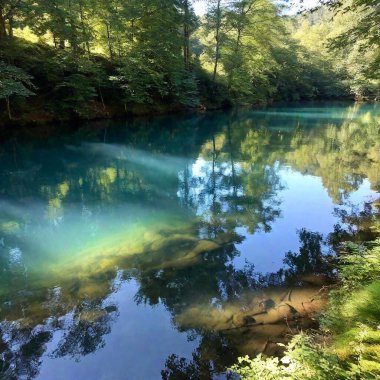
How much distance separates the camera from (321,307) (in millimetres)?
5250

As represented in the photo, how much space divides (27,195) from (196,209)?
5160mm

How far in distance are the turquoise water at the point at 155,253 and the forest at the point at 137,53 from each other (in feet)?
15.5

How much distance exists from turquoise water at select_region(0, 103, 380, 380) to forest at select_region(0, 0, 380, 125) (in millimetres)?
4726

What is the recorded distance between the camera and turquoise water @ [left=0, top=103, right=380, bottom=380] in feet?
14.8

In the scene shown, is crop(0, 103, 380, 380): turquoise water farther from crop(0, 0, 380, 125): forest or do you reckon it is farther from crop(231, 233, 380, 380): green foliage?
crop(0, 0, 380, 125): forest

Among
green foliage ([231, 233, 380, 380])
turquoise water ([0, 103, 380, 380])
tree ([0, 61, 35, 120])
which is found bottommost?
turquoise water ([0, 103, 380, 380])

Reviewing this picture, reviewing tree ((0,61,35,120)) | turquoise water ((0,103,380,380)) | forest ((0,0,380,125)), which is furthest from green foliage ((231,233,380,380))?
tree ((0,61,35,120))

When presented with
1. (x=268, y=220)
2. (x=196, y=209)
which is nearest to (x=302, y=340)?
(x=268, y=220)

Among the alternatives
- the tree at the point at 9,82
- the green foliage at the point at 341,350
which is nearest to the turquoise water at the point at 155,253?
the green foliage at the point at 341,350

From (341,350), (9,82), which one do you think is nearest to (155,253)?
(341,350)

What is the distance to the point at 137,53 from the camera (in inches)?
1047

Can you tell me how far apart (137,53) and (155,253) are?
74.9 feet

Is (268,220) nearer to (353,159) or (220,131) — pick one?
(353,159)

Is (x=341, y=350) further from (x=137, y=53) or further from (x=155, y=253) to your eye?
(x=137, y=53)
